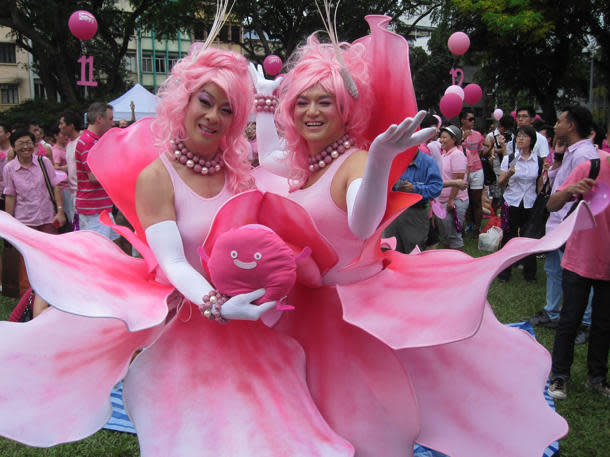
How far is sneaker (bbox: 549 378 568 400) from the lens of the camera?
3236 millimetres

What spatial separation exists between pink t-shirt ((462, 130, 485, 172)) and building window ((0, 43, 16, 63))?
107 ft

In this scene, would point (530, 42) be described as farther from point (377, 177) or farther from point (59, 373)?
point (59, 373)

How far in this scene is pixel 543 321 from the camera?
4445 mm

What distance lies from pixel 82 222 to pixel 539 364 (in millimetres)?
3806

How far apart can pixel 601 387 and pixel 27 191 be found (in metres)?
4.80

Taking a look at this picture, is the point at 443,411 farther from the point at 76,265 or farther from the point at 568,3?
the point at 568,3

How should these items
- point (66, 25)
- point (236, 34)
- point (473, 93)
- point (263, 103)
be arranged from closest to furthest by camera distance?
point (263, 103)
point (473, 93)
point (66, 25)
point (236, 34)

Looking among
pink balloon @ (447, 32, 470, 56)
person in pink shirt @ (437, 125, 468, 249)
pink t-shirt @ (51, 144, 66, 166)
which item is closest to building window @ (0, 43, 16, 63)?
pink t-shirt @ (51, 144, 66, 166)

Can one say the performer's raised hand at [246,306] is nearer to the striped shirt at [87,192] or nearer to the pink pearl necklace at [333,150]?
the pink pearl necklace at [333,150]

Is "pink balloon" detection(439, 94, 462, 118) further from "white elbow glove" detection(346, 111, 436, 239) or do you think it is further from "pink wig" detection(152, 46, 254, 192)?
"white elbow glove" detection(346, 111, 436, 239)

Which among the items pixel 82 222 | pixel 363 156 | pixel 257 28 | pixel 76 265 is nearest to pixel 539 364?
pixel 363 156

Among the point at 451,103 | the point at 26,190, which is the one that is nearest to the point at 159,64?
the point at 451,103

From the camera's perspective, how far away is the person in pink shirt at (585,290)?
2973 mm

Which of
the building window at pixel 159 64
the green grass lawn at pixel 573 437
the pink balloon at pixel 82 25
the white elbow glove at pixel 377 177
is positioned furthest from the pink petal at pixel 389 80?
the building window at pixel 159 64
